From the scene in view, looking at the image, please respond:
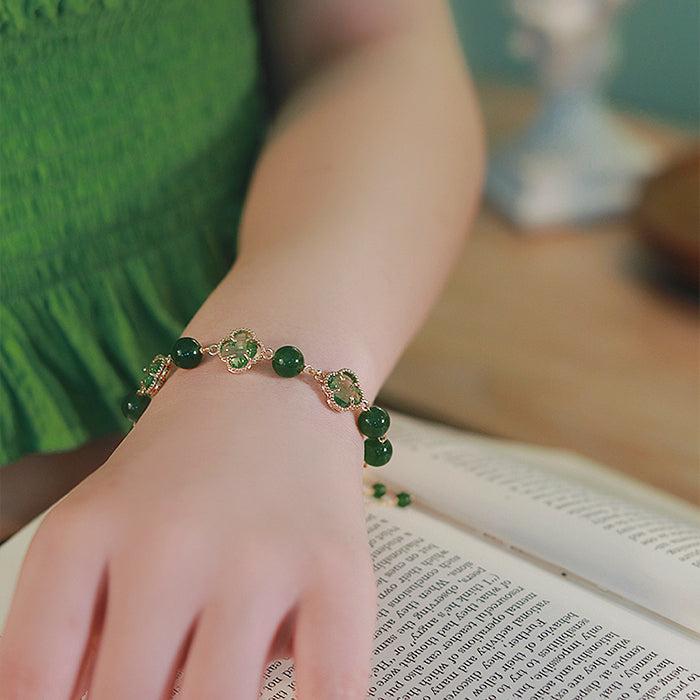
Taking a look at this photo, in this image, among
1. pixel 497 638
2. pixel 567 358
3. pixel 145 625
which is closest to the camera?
pixel 145 625

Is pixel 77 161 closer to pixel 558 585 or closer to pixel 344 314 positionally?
pixel 344 314

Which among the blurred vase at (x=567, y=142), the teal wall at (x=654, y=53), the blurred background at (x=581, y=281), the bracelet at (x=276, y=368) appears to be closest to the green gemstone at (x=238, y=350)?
the bracelet at (x=276, y=368)

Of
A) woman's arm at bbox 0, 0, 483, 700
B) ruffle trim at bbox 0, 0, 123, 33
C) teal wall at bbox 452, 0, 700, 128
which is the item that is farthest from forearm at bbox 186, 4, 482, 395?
teal wall at bbox 452, 0, 700, 128

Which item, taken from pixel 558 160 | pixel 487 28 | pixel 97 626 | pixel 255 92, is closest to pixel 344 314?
pixel 97 626

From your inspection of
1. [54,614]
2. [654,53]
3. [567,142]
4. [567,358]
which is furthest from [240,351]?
[654,53]

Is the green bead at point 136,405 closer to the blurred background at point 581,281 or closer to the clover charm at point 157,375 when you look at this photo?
the clover charm at point 157,375

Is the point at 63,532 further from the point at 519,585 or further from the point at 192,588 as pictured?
the point at 519,585
